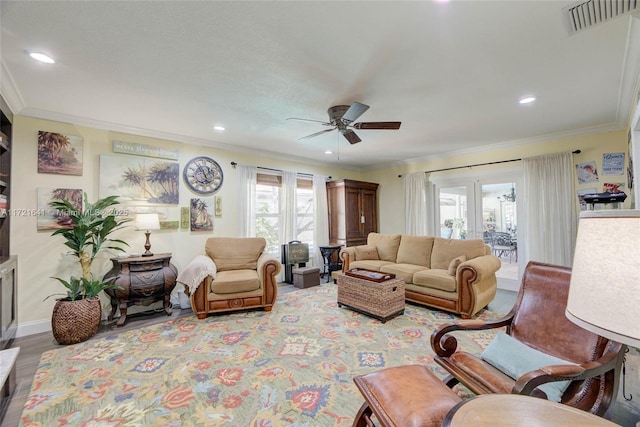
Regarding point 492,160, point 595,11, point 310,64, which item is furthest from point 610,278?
point 492,160

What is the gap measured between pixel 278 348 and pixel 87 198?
304 cm

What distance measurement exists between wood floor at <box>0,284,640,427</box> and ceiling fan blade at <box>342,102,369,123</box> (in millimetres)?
2794

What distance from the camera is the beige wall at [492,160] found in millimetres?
3711

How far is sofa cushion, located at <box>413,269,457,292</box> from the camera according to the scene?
11.2 feet

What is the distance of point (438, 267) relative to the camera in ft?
13.1

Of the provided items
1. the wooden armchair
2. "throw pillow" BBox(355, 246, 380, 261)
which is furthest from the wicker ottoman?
the wooden armchair

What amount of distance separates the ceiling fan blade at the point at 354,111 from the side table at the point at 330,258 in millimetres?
3115

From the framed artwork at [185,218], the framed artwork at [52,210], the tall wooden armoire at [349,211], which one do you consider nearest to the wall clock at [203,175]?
the framed artwork at [185,218]

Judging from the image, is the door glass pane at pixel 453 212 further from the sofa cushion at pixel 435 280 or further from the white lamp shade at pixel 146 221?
the white lamp shade at pixel 146 221

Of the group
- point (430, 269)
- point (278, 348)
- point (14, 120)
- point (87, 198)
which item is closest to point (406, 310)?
point (430, 269)

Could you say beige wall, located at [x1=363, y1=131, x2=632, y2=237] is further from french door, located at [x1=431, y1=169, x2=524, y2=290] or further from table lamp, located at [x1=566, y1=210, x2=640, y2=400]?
table lamp, located at [x1=566, y1=210, x2=640, y2=400]

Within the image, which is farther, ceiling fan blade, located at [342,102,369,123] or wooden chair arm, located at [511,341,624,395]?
ceiling fan blade, located at [342,102,369,123]

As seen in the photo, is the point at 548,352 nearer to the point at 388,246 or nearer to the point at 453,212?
the point at 388,246

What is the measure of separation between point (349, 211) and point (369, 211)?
0.69 metres
